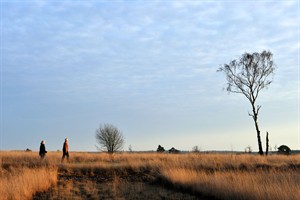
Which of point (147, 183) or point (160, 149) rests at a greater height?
point (160, 149)

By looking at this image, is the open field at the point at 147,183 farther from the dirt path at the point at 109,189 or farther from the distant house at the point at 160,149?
the distant house at the point at 160,149

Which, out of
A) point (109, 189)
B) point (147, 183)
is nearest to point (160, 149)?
point (147, 183)

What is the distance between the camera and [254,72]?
4106 centimetres

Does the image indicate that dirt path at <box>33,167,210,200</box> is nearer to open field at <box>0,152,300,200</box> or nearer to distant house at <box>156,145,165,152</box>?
open field at <box>0,152,300,200</box>

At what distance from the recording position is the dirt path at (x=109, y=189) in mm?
14188

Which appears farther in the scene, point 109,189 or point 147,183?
point 147,183

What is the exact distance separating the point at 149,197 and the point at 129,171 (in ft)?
25.0

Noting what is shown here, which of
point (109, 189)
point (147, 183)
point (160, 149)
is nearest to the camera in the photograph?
point (109, 189)

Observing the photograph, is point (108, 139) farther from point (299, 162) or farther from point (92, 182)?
point (92, 182)

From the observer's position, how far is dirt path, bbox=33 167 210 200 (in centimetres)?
1419

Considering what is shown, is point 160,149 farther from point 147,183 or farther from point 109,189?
point 109,189

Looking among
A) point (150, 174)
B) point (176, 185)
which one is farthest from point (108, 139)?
point (176, 185)

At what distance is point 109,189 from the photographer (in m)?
16.0

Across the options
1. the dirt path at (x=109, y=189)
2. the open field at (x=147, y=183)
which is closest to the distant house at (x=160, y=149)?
the open field at (x=147, y=183)
